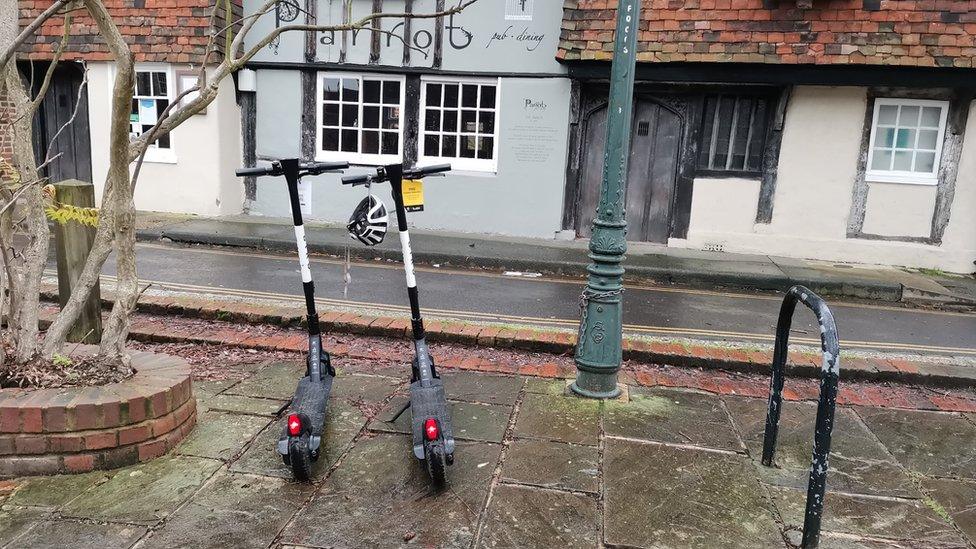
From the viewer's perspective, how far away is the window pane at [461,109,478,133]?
1124cm

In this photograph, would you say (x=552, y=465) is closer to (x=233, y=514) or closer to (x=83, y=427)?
(x=233, y=514)

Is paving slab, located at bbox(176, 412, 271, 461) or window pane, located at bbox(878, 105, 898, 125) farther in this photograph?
window pane, located at bbox(878, 105, 898, 125)

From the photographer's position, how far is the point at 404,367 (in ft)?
15.9

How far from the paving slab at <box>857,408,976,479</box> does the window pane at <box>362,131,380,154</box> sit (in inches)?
358

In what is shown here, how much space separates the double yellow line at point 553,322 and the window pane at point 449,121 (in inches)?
213

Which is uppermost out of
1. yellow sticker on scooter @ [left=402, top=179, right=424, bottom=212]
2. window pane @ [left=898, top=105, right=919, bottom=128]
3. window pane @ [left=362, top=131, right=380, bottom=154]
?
window pane @ [left=898, top=105, right=919, bottom=128]

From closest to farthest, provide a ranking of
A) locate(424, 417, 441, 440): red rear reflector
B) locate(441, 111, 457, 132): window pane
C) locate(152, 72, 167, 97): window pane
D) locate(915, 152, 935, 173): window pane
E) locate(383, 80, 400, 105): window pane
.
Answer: locate(424, 417, 441, 440): red rear reflector, locate(915, 152, 935, 173): window pane, locate(441, 111, 457, 132): window pane, locate(383, 80, 400, 105): window pane, locate(152, 72, 167, 97): window pane

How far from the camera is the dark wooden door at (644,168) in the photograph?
422 inches

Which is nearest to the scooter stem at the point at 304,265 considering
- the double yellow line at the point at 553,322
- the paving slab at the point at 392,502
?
the paving slab at the point at 392,502

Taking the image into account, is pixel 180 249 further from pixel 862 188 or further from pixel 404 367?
pixel 862 188

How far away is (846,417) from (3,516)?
4.58 m

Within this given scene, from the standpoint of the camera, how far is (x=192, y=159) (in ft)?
38.9

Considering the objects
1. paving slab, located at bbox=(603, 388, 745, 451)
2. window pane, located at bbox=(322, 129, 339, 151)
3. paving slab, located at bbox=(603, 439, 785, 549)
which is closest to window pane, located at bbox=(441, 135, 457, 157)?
window pane, located at bbox=(322, 129, 339, 151)

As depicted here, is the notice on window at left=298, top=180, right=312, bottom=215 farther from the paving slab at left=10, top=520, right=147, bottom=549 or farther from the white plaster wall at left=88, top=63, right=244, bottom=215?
the paving slab at left=10, top=520, right=147, bottom=549
